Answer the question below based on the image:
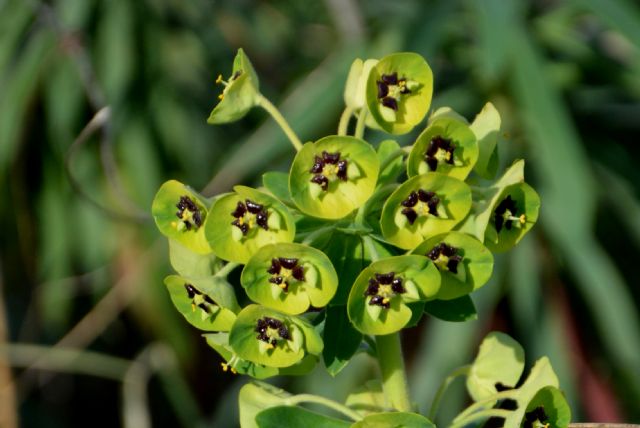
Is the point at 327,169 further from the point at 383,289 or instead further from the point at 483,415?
the point at 483,415

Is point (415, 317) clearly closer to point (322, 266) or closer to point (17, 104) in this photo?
point (322, 266)

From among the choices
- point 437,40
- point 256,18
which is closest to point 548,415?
point 437,40

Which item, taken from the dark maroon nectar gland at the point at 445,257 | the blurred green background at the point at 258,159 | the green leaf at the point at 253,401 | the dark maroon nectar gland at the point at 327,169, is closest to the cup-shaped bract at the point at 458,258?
the dark maroon nectar gland at the point at 445,257

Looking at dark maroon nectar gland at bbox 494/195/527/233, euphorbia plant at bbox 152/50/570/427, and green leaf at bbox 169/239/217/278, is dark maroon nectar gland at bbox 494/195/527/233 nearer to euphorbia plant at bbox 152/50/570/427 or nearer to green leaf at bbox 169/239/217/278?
euphorbia plant at bbox 152/50/570/427

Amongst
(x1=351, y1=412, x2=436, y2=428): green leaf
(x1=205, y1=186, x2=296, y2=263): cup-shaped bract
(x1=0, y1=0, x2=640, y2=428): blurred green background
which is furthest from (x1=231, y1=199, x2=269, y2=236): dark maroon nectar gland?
(x1=0, y1=0, x2=640, y2=428): blurred green background

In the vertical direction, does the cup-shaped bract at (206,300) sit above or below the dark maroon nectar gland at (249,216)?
below

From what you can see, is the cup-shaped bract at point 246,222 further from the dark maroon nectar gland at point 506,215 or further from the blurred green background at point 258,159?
the blurred green background at point 258,159
